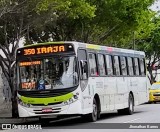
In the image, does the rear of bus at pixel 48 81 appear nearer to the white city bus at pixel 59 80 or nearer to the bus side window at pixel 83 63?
the white city bus at pixel 59 80

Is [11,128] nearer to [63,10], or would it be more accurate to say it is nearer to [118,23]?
[63,10]

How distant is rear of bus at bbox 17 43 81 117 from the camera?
17.8 m

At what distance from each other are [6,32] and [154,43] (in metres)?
29.2

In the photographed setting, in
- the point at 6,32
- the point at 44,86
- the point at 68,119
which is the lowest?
the point at 68,119

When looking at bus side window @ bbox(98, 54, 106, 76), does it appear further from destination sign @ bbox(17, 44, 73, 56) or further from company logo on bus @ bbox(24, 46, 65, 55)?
company logo on bus @ bbox(24, 46, 65, 55)

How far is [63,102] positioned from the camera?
1778cm

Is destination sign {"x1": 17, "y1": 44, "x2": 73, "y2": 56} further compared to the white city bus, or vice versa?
destination sign {"x1": 17, "y1": 44, "x2": 73, "y2": 56}

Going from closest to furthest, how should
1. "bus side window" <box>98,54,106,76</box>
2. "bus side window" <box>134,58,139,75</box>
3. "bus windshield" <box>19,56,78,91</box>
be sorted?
1. "bus windshield" <box>19,56,78,91</box>
2. "bus side window" <box>98,54,106,76</box>
3. "bus side window" <box>134,58,139,75</box>

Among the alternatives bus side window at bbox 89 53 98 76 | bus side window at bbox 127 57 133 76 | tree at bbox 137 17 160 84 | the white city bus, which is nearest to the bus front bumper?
the white city bus

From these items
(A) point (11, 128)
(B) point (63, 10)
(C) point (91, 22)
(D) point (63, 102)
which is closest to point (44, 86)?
(D) point (63, 102)

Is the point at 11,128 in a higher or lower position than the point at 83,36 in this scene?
lower

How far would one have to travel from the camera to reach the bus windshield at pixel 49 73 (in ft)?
58.6

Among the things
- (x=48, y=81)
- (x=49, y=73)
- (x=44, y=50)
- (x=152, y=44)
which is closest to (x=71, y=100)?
(x=48, y=81)

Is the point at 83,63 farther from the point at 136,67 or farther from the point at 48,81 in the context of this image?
the point at 136,67
